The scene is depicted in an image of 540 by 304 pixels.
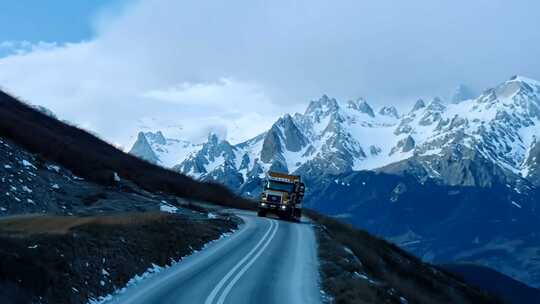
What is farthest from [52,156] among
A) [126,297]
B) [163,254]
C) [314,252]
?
[126,297]

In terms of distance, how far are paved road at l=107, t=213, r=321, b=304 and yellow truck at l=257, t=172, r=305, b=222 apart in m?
21.7

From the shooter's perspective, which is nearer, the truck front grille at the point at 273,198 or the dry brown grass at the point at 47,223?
the dry brown grass at the point at 47,223

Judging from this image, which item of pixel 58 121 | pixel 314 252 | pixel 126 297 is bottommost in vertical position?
pixel 126 297

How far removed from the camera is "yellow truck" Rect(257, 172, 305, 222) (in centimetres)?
6203

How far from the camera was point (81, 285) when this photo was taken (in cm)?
1922

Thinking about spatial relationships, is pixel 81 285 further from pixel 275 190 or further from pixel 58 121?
pixel 58 121

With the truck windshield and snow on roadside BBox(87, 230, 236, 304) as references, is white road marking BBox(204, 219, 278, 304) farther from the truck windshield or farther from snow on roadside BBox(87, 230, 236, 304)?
the truck windshield

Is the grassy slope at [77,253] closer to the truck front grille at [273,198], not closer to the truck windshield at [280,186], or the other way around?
the truck front grille at [273,198]

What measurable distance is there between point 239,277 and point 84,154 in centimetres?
3682

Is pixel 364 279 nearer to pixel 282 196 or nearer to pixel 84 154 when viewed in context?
pixel 282 196

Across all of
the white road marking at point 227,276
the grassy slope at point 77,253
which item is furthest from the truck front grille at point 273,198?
the grassy slope at point 77,253

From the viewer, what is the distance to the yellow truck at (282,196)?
62.0 metres

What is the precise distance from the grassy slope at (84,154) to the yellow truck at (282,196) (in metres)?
10.6

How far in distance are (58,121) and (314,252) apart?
1928 inches
